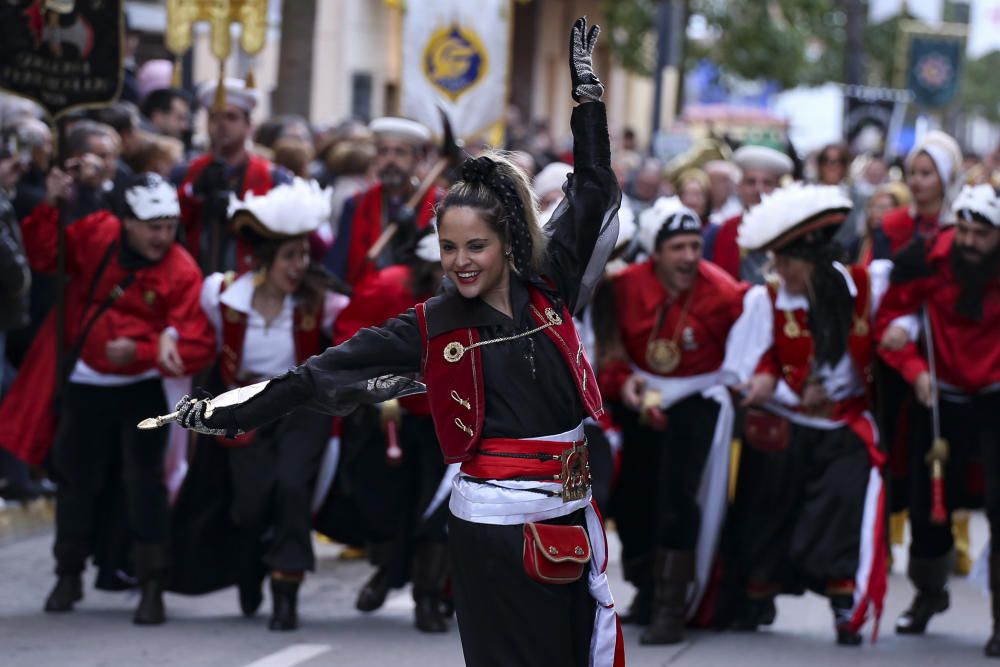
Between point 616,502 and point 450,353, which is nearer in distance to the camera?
point 450,353

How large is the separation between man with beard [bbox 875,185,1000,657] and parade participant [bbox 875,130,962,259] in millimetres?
1361

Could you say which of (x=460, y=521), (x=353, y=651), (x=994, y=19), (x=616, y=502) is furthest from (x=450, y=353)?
(x=994, y=19)

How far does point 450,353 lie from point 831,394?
3212 mm

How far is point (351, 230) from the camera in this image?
9.77 metres

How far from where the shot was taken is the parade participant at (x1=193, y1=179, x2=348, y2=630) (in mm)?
7836

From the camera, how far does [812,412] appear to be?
7.86 metres

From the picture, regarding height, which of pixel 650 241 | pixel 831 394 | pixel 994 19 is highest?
pixel 994 19

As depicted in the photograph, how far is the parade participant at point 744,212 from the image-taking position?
1026 centimetres

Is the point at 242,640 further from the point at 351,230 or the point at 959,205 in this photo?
the point at 959,205

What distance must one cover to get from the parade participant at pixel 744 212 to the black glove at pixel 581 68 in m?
4.48

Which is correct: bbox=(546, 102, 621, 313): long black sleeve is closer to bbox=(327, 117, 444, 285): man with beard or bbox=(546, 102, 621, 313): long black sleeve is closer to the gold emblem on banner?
bbox=(327, 117, 444, 285): man with beard

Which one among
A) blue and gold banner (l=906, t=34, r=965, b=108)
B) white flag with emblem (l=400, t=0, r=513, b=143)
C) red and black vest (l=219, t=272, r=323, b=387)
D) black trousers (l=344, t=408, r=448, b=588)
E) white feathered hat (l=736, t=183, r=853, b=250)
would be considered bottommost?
black trousers (l=344, t=408, r=448, b=588)

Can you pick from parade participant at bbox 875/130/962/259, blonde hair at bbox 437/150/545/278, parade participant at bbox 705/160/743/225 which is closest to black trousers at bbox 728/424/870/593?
parade participant at bbox 875/130/962/259

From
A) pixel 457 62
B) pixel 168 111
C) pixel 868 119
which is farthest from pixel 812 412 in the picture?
pixel 868 119
